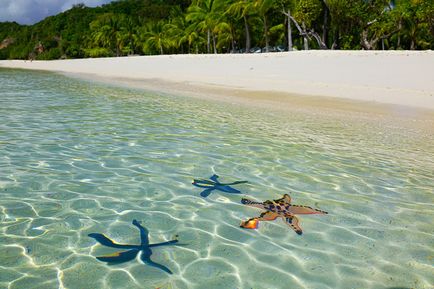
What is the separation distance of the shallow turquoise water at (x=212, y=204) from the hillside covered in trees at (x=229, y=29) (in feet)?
91.4

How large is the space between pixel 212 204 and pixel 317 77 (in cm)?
1586

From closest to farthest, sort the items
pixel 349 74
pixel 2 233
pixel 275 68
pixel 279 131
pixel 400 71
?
1. pixel 2 233
2. pixel 279 131
3. pixel 400 71
4. pixel 349 74
5. pixel 275 68

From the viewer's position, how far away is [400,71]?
1653 centimetres

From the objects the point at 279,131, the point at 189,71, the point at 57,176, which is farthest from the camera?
the point at 189,71

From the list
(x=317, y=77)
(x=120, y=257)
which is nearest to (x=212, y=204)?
(x=120, y=257)

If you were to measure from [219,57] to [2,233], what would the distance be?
24783 millimetres

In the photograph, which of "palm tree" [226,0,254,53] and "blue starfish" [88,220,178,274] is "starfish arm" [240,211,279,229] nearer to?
"blue starfish" [88,220,178,274]

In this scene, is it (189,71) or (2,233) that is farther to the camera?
(189,71)

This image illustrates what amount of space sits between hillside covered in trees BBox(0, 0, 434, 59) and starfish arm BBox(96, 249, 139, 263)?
32196mm

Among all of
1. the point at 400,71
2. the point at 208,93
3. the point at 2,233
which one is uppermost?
the point at 400,71

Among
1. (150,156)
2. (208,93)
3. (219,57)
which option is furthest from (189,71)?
(150,156)

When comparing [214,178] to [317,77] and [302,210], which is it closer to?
[302,210]

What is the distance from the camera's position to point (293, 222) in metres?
4.00

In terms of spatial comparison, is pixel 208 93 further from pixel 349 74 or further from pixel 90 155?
pixel 90 155
